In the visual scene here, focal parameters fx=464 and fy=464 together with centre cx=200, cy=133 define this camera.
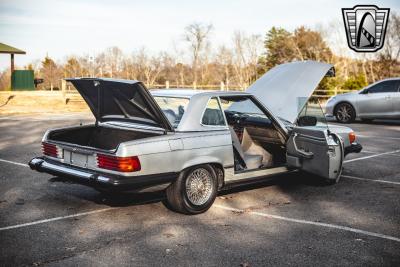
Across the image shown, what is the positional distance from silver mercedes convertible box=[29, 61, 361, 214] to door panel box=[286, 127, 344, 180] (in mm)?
14

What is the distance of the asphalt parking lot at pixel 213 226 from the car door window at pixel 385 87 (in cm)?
968

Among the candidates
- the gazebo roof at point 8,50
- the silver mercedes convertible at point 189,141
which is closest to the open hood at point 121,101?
the silver mercedes convertible at point 189,141

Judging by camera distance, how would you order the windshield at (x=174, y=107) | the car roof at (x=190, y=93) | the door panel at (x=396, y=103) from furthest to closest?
the door panel at (x=396, y=103)
the car roof at (x=190, y=93)
the windshield at (x=174, y=107)

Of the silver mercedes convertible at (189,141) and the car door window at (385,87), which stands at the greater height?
the car door window at (385,87)

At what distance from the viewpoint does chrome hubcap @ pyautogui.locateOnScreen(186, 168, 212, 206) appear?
213 inches

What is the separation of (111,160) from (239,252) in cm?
168

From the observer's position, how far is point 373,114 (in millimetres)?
16750

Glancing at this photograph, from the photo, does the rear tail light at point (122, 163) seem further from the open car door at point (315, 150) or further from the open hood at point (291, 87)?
the open hood at point (291, 87)

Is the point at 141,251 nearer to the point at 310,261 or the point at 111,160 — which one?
the point at 111,160

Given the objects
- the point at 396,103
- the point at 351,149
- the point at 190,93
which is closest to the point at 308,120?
the point at 351,149

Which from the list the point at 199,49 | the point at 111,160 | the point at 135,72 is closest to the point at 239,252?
the point at 111,160

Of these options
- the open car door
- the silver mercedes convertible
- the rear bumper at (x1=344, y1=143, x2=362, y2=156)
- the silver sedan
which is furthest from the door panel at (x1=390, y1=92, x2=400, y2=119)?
the open car door

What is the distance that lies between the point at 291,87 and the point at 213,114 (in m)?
1.89

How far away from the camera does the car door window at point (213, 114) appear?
570cm
